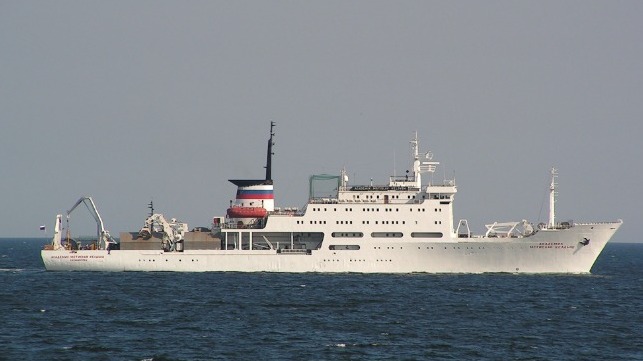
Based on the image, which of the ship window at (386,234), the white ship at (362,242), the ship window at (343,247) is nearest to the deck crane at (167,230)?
the white ship at (362,242)

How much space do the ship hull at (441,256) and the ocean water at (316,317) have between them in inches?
27.1

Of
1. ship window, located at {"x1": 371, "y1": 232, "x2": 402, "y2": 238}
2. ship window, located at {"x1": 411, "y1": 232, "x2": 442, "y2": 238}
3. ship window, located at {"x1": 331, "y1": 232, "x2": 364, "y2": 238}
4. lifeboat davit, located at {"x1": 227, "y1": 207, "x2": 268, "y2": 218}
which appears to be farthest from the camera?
lifeboat davit, located at {"x1": 227, "y1": 207, "x2": 268, "y2": 218}

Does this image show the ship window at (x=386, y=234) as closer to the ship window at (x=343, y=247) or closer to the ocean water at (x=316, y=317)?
the ship window at (x=343, y=247)

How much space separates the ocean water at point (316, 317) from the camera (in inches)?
1146

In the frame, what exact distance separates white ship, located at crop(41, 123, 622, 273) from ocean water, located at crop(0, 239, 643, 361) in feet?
3.00

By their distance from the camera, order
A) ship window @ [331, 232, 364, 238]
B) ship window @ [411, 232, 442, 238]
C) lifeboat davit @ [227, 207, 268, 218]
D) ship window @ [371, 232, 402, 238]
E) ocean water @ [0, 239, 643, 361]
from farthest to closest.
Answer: lifeboat davit @ [227, 207, 268, 218] < ship window @ [331, 232, 364, 238] < ship window @ [371, 232, 402, 238] < ship window @ [411, 232, 442, 238] < ocean water @ [0, 239, 643, 361]

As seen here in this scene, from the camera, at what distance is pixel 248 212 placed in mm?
54062

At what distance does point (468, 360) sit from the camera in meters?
27.8

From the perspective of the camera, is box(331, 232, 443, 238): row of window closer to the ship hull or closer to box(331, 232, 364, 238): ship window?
box(331, 232, 364, 238): ship window

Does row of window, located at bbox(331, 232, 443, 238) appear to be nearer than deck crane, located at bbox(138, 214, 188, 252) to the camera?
Yes

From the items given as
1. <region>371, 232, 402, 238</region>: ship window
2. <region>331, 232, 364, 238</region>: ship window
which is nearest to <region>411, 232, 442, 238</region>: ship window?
<region>371, 232, 402, 238</region>: ship window

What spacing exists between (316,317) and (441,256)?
16.3m

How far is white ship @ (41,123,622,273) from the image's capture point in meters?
51.0

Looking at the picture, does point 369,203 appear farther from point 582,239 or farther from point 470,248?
point 582,239
